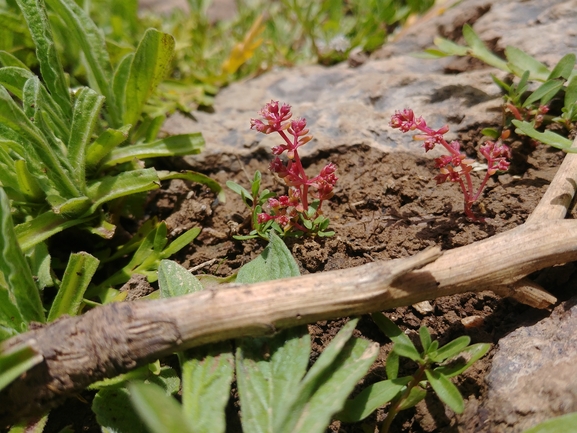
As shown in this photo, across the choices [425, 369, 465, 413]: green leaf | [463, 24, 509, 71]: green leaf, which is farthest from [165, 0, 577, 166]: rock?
[425, 369, 465, 413]: green leaf

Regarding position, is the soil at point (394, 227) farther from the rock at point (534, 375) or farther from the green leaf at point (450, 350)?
the green leaf at point (450, 350)

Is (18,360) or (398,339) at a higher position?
(18,360)

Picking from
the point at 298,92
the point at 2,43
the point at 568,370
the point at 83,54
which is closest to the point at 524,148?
the point at 568,370

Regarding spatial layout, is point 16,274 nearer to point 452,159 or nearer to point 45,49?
point 45,49

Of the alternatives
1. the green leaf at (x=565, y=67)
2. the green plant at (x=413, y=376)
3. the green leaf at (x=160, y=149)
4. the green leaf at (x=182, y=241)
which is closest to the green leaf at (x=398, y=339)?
the green plant at (x=413, y=376)

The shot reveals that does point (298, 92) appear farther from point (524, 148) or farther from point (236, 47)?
point (524, 148)

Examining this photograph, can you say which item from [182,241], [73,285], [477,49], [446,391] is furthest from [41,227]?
[477,49]
